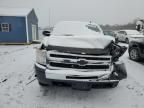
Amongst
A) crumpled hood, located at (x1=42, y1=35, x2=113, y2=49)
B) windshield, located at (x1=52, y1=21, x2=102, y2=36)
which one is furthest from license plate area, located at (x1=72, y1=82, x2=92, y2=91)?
windshield, located at (x1=52, y1=21, x2=102, y2=36)

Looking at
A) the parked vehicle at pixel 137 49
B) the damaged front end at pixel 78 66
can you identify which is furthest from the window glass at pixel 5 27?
the damaged front end at pixel 78 66

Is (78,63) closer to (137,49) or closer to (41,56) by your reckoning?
(41,56)

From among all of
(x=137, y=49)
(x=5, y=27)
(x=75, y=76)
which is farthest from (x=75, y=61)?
(x=5, y=27)

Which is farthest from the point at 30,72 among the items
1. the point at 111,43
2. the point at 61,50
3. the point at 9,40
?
the point at 9,40

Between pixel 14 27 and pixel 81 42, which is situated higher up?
pixel 14 27

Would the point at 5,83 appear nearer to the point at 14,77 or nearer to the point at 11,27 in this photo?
the point at 14,77

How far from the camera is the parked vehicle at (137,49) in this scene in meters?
8.18

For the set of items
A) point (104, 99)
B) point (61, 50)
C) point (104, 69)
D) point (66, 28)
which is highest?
point (66, 28)

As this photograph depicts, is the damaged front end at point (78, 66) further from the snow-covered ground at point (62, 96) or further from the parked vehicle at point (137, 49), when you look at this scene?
the parked vehicle at point (137, 49)

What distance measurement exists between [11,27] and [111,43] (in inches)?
646

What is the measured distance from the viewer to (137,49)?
8656 mm

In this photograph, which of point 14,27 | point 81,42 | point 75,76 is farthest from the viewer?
point 14,27

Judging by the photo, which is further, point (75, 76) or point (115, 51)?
point (115, 51)

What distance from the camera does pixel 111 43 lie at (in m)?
4.35
